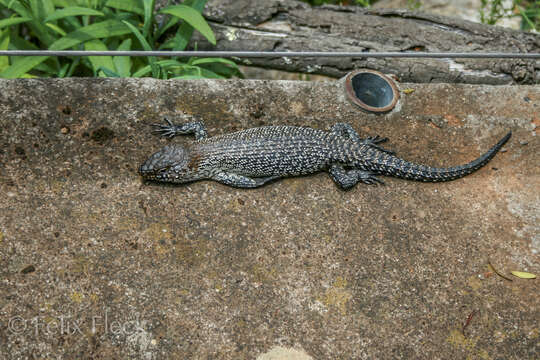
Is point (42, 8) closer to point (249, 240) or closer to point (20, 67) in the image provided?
point (20, 67)

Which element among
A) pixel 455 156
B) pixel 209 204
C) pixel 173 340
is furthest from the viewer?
pixel 455 156

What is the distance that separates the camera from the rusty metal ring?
4.74 m

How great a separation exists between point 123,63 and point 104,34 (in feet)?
1.38

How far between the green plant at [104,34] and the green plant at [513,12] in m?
4.00

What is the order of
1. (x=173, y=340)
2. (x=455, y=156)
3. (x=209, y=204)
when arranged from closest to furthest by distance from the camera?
(x=173, y=340)
(x=209, y=204)
(x=455, y=156)

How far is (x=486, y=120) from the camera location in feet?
15.6

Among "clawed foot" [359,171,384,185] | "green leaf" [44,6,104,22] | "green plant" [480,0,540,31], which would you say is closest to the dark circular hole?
"clawed foot" [359,171,384,185]

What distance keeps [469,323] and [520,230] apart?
3.66ft

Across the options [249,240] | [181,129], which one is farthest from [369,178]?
[181,129]

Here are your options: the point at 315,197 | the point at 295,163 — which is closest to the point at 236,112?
the point at 295,163

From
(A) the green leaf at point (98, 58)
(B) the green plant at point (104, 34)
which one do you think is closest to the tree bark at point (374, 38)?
(B) the green plant at point (104, 34)

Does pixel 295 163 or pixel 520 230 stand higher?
pixel 295 163

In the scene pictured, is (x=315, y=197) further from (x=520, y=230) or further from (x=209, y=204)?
(x=520, y=230)

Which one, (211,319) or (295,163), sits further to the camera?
(295,163)
